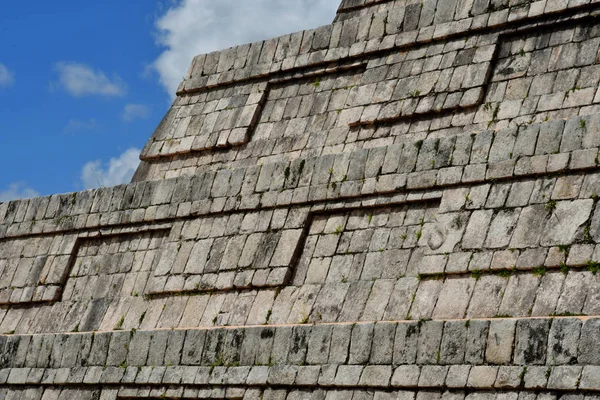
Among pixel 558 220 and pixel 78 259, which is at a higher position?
pixel 78 259

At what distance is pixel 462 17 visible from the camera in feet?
42.4

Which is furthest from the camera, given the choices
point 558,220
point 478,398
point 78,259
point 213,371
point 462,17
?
point 78,259

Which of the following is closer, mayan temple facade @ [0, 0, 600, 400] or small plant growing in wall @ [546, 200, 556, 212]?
mayan temple facade @ [0, 0, 600, 400]

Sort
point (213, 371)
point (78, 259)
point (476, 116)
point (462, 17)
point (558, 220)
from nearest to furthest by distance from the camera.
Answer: point (558, 220) < point (213, 371) < point (476, 116) < point (462, 17) < point (78, 259)

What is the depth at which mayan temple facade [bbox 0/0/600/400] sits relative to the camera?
356 inches

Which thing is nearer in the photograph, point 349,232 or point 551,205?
point 551,205

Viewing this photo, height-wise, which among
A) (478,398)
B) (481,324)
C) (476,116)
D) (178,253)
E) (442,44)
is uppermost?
(442,44)

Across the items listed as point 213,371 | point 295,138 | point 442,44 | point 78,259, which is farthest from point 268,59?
point 213,371

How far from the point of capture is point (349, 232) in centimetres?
1104

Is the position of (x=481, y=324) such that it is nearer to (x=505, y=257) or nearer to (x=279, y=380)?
(x=505, y=257)

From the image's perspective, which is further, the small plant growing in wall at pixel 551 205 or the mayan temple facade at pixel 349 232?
the small plant growing in wall at pixel 551 205

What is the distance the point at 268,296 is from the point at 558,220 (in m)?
3.40

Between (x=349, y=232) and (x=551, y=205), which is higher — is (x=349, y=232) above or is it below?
above

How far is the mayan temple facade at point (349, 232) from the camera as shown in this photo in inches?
356
